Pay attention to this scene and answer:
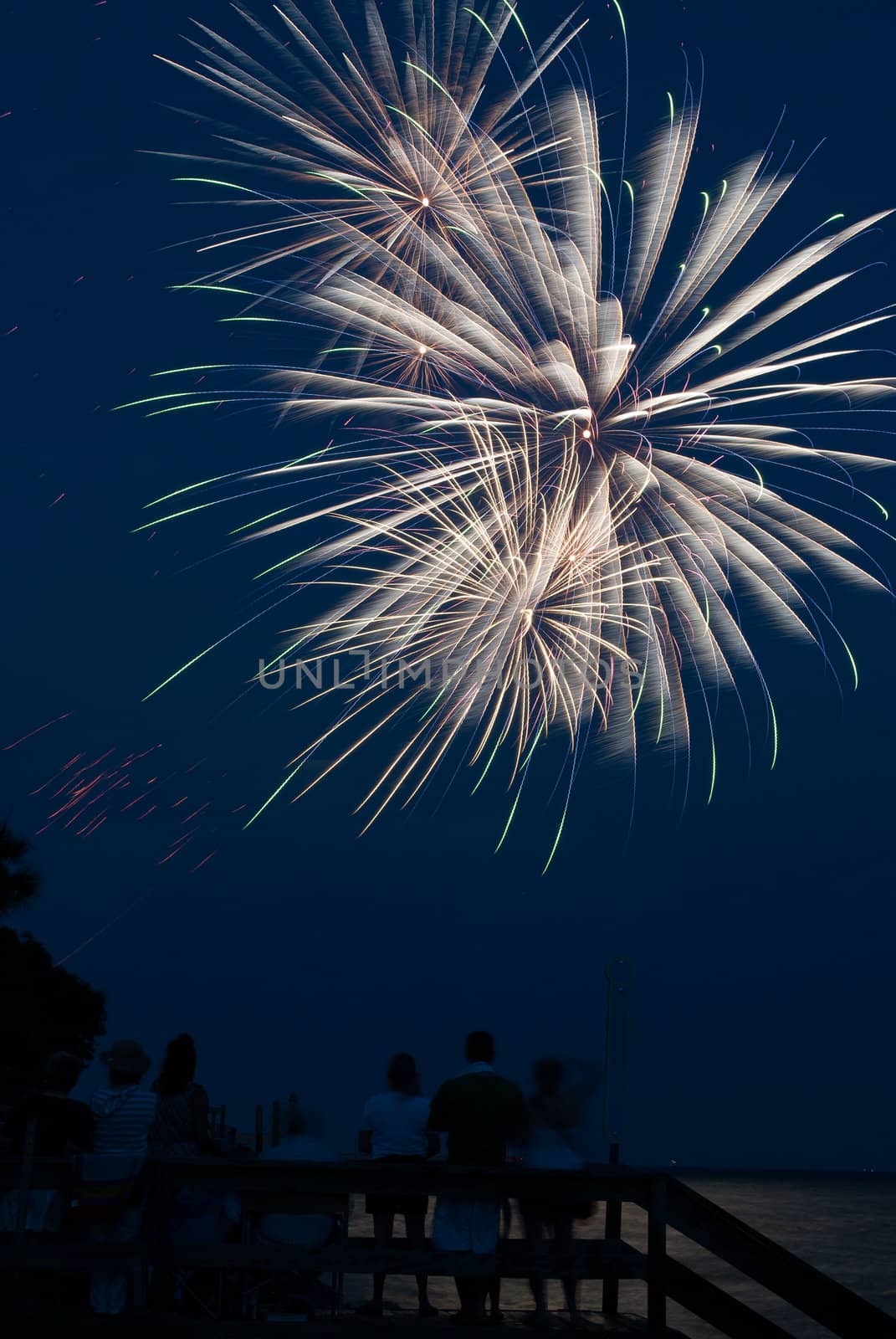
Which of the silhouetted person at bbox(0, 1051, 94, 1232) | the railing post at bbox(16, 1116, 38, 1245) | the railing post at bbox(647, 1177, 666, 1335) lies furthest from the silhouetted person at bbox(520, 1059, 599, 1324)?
the railing post at bbox(16, 1116, 38, 1245)

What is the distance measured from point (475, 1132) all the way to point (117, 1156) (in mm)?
2030

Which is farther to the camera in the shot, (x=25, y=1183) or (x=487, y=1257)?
(x=487, y=1257)

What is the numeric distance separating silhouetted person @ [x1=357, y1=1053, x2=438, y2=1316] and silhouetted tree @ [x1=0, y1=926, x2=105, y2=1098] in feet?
54.4

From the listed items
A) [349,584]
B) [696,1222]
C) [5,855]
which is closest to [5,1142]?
[696,1222]

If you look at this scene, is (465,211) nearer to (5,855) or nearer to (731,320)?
(731,320)

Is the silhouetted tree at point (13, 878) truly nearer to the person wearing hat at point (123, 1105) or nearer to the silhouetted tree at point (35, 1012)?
the silhouetted tree at point (35, 1012)

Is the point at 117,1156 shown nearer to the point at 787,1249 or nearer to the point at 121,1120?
the point at 121,1120

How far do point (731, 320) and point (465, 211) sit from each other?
11.2 feet

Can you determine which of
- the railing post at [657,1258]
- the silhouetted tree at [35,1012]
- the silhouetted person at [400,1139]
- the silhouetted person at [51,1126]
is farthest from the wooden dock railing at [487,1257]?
the silhouetted tree at [35,1012]

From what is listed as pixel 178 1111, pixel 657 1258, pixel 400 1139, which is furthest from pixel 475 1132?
pixel 178 1111

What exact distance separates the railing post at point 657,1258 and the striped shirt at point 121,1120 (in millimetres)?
2716

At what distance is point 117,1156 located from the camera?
23.5 ft

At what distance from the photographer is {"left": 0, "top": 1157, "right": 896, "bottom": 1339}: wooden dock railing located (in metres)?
6.84

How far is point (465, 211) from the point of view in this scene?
16281 mm
